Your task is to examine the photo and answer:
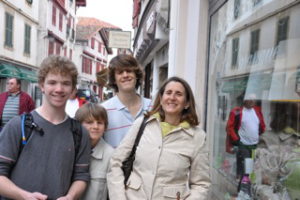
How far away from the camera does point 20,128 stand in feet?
5.91

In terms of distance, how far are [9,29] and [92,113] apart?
716 inches

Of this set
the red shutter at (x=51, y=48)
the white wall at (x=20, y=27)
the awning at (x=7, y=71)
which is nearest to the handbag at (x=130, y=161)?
the awning at (x=7, y=71)

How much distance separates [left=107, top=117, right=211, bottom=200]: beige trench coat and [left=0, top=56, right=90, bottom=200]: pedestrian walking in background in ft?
0.96

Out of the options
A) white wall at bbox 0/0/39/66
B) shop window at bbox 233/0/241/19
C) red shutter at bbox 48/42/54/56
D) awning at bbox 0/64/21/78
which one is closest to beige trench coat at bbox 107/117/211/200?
shop window at bbox 233/0/241/19

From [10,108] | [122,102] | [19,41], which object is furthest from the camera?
[19,41]

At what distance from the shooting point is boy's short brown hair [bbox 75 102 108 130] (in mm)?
2430

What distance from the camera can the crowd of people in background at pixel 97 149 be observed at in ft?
5.90

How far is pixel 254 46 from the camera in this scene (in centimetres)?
332

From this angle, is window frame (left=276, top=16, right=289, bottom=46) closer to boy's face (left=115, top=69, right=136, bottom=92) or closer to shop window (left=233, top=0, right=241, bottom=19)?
shop window (left=233, top=0, right=241, bottom=19)

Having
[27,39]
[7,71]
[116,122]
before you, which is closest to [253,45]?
[116,122]

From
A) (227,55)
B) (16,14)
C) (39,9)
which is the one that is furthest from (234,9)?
(39,9)

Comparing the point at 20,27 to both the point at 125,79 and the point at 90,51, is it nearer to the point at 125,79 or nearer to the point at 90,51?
the point at 125,79

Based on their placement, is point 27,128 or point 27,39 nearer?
point 27,128

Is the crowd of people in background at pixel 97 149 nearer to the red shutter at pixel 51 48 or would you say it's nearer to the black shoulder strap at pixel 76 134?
the black shoulder strap at pixel 76 134
